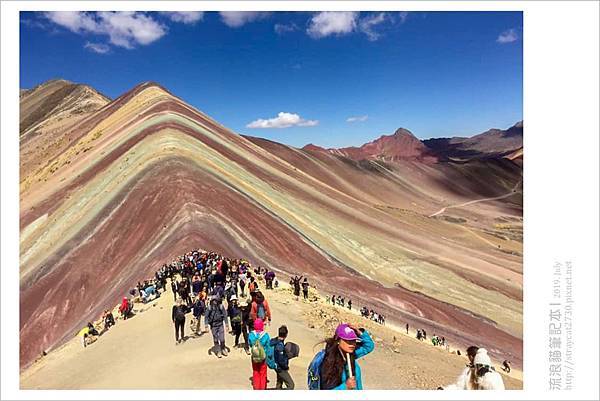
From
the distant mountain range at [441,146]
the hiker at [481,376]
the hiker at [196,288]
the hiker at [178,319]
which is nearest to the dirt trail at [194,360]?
the hiker at [178,319]

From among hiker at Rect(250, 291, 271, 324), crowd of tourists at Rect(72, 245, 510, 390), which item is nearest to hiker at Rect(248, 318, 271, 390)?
crowd of tourists at Rect(72, 245, 510, 390)

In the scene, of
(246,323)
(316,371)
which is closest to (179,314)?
(246,323)

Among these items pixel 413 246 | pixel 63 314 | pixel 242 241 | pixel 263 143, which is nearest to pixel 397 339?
pixel 242 241

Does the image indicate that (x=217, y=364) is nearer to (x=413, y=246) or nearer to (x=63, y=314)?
(x=63, y=314)

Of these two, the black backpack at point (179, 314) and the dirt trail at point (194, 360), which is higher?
the black backpack at point (179, 314)

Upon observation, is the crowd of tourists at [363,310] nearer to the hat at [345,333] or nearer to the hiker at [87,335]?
the hiker at [87,335]
